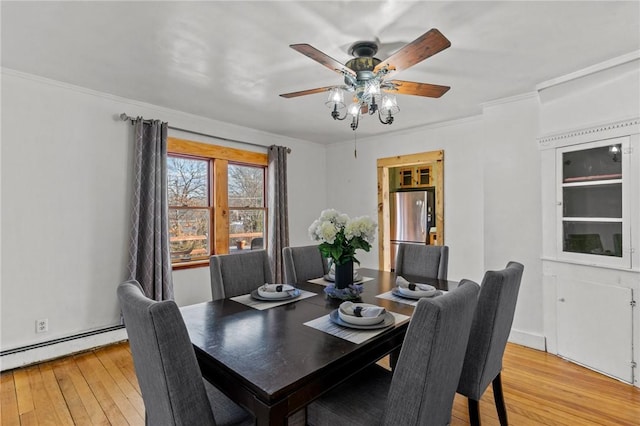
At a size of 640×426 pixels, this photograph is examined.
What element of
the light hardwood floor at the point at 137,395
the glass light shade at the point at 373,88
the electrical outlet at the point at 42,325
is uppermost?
the glass light shade at the point at 373,88

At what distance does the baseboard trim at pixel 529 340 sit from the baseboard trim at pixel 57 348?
154 inches

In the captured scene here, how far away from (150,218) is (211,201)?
2.94 feet

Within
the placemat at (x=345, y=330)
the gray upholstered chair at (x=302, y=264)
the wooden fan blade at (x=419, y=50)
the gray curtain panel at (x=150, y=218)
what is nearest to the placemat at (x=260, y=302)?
the placemat at (x=345, y=330)

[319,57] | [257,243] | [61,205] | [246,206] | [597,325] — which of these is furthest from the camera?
[257,243]

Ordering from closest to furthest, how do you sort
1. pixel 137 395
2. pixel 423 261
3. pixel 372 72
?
pixel 372 72 < pixel 137 395 < pixel 423 261

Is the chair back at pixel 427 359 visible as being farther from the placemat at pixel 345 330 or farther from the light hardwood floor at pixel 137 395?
the light hardwood floor at pixel 137 395

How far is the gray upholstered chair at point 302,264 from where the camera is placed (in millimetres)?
2748

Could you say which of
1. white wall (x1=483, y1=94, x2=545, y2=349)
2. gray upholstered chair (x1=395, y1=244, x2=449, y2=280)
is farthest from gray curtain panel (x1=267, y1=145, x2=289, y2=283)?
white wall (x1=483, y1=94, x2=545, y2=349)

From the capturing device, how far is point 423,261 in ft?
9.20

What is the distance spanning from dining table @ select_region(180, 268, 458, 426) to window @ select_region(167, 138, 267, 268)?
212cm

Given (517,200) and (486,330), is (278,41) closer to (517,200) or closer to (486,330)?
(486,330)

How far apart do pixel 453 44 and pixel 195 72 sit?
6.42ft

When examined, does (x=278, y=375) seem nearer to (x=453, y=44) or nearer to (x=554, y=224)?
(x=453, y=44)

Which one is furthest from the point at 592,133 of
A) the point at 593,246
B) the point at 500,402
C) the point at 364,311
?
the point at 364,311
